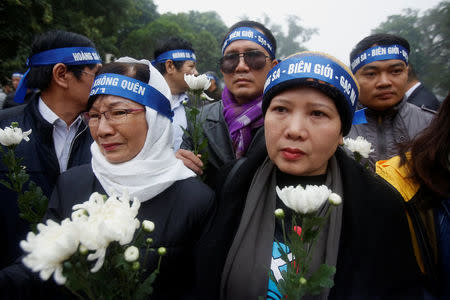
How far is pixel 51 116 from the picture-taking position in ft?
8.13

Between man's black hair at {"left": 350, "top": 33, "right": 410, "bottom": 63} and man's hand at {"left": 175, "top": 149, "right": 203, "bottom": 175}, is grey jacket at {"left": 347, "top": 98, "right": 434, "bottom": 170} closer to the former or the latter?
man's black hair at {"left": 350, "top": 33, "right": 410, "bottom": 63}

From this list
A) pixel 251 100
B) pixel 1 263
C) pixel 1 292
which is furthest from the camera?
pixel 251 100

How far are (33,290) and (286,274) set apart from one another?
1230 mm

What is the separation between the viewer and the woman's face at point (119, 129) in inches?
69.4

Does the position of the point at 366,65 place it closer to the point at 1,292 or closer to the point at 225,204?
the point at 225,204

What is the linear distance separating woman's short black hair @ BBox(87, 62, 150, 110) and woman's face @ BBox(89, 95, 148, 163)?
162 millimetres

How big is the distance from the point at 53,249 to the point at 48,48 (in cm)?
258

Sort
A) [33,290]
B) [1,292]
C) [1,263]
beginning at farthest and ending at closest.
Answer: [1,263] < [33,290] < [1,292]

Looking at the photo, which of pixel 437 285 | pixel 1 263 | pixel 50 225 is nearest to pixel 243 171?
pixel 50 225

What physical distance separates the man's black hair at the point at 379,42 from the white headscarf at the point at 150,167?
2116 millimetres

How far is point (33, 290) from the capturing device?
1391mm

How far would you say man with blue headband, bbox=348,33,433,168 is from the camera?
2.72 m

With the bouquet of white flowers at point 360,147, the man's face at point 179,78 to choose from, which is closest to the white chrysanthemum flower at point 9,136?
the bouquet of white flowers at point 360,147

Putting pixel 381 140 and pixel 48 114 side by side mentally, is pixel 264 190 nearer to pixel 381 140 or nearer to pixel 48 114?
pixel 381 140
